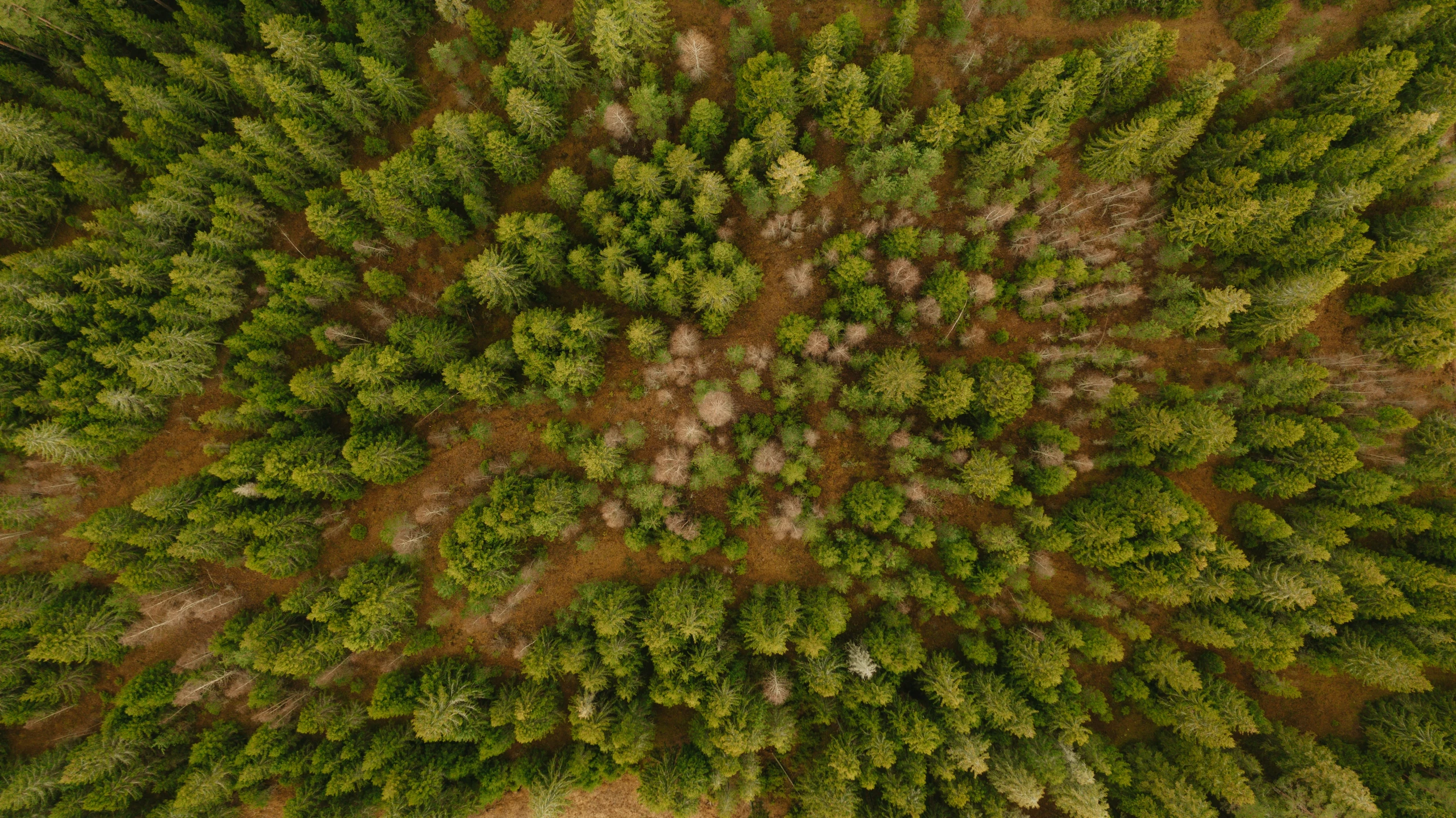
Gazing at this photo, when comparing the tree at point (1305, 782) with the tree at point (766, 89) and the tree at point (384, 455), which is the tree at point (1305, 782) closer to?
the tree at point (766, 89)

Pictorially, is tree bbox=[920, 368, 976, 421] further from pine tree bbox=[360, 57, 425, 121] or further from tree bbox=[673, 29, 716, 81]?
pine tree bbox=[360, 57, 425, 121]

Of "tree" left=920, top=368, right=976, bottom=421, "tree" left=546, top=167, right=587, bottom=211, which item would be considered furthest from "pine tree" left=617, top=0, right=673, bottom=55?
"tree" left=920, top=368, right=976, bottom=421

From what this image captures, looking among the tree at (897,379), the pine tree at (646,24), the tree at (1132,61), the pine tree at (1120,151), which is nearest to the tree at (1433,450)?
the pine tree at (1120,151)

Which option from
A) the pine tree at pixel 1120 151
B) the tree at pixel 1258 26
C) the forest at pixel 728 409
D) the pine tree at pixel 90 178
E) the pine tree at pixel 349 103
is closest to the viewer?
the pine tree at pixel 1120 151

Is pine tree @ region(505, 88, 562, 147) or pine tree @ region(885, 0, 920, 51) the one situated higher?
pine tree @ region(505, 88, 562, 147)

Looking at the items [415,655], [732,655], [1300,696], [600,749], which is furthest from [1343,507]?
[415,655]

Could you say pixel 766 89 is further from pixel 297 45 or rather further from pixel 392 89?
pixel 297 45

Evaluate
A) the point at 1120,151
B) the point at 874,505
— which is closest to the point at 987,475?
the point at 874,505

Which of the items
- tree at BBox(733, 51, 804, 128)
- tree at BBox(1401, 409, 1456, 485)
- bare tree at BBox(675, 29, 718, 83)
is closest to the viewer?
tree at BBox(733, 51, 804, 128)

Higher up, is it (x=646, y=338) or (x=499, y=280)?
(x=499, y=280)
